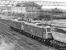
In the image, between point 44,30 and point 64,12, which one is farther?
point 64,12

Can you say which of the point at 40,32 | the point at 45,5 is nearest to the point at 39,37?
the point at 40,32

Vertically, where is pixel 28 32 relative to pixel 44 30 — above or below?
below

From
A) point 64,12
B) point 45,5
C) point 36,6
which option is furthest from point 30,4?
point 64,12

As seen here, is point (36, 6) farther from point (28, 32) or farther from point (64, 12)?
point (28, 32)

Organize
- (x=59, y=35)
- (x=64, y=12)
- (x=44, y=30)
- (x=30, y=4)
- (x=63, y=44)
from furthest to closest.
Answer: (x=30, y=4) < (x=64, y=12) < (x=44, y=30) < (x=59, y=35) < (x=63, y=44)

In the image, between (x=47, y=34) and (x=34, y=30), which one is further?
(x=34, y=30)

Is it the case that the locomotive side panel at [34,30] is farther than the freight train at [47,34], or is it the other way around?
the locomotive side panel at [34,30]

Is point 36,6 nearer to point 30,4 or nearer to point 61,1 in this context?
point 30,4

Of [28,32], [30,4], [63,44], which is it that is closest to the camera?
[63,44]

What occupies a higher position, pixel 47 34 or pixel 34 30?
pixel 47 34

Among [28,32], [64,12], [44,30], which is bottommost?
[64,12]

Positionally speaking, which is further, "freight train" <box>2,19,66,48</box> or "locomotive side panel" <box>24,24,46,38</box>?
"locomotive side panel" <box>24,24,46,38</box>
